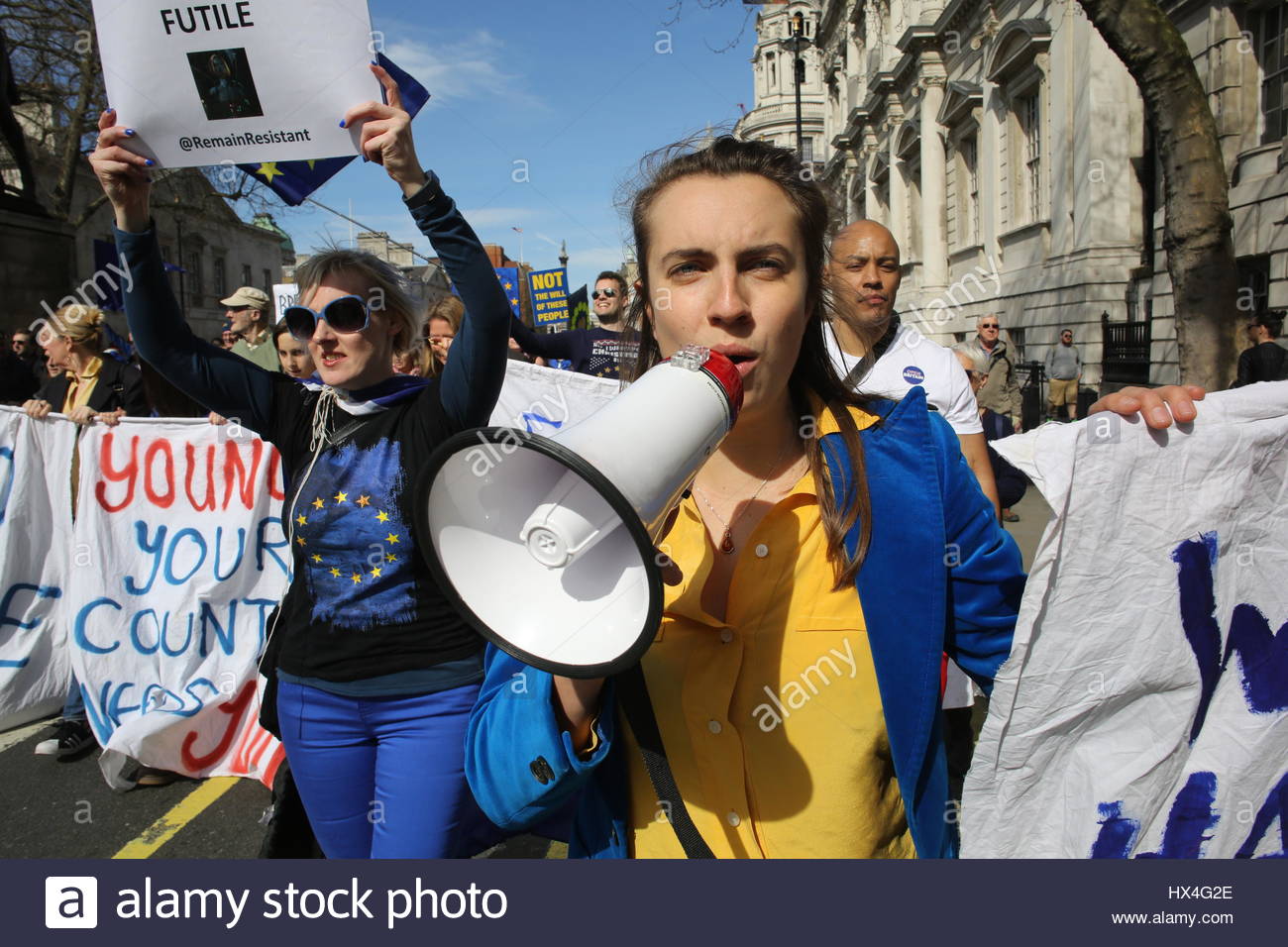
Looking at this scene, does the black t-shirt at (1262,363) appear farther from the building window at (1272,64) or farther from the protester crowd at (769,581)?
the protester crowd at (769,581)

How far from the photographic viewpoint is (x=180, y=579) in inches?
163

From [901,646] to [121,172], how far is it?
204 cm

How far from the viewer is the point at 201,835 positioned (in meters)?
3.40

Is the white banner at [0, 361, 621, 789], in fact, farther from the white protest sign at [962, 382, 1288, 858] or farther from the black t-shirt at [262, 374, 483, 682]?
the white protest sign at [962, 382, 1288, 858]

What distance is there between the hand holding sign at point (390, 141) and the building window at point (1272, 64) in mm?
13466

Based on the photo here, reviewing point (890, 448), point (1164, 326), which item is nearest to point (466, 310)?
point (890, 448)

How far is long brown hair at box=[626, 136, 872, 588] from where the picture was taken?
130cm

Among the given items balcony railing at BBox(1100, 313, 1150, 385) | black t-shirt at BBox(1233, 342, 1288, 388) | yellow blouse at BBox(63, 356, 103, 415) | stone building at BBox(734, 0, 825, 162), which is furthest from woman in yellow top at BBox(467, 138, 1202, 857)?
stone building at BBox(734, 0, 825, 162)

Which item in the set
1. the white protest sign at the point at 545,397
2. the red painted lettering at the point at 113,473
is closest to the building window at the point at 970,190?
the white protest sign at the point at 545,397

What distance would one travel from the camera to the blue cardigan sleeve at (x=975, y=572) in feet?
4.32

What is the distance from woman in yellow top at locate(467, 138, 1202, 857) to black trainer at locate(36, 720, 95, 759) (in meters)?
3.75

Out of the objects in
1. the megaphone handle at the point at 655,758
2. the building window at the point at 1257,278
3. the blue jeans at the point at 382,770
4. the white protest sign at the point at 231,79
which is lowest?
the blue jeans at the point at 382,770

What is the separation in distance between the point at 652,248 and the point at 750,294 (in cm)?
21

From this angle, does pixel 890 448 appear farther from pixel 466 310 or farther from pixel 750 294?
pixel 466 310
